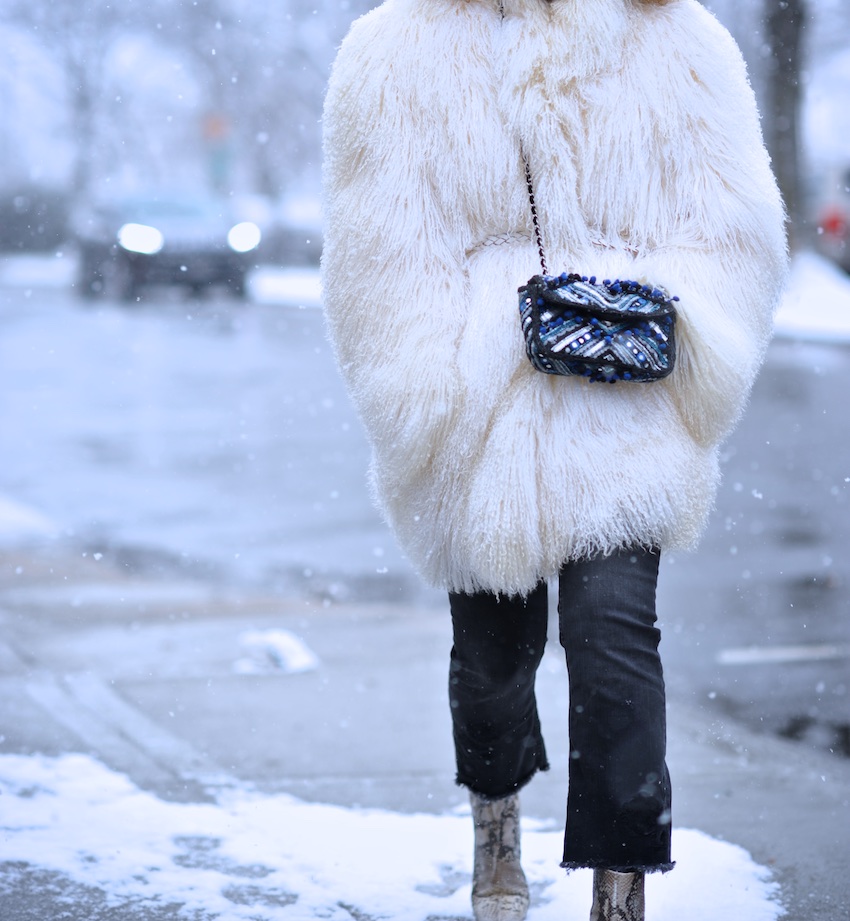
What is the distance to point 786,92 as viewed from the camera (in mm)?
22172

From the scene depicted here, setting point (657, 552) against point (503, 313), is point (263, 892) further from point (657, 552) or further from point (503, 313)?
point (503, 313)

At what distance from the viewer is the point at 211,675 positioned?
4.86 m

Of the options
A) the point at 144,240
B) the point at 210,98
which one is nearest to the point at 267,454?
the point at 144,240

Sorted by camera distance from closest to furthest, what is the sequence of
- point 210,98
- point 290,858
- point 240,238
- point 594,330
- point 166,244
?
point 594,330
point 290,858
point 166,244
point 240,238
point 210,98

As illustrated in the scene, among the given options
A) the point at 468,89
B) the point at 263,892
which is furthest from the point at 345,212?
the point at 263,892

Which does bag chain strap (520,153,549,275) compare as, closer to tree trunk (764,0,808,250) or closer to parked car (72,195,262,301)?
tree trunk (764,0,808,250)

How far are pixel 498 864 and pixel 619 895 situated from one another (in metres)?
0.46

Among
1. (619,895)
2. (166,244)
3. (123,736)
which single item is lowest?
(123,736)

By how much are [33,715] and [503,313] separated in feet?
7.95

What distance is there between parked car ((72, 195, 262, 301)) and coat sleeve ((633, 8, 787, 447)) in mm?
21261

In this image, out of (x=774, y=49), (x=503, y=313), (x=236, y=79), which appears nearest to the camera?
(x=503, y=313)

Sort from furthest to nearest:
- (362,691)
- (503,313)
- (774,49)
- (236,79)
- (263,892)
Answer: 1. (236,79)
2. (774,49)
3. (362,691)
4. (263,892)
5. (503,313)

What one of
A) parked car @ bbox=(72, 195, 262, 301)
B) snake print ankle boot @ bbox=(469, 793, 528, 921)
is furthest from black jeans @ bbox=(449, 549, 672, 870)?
parked car @ bbox=(72, 195, 262, 301)

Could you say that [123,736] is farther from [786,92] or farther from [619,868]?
[786,92]
